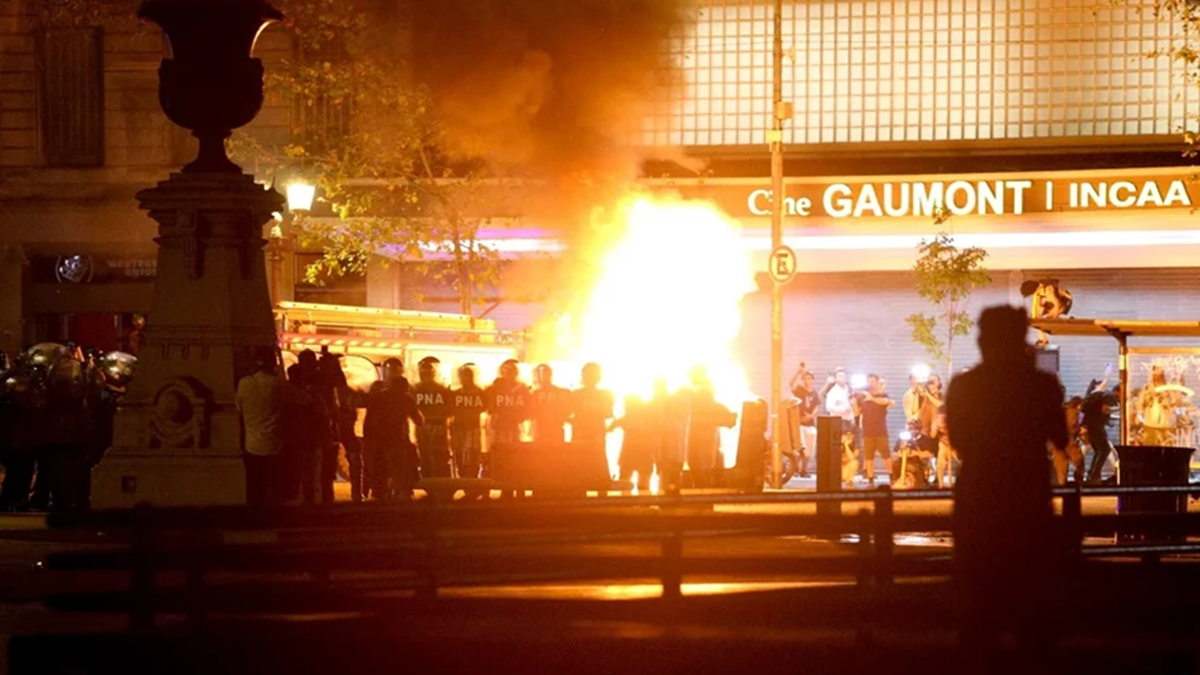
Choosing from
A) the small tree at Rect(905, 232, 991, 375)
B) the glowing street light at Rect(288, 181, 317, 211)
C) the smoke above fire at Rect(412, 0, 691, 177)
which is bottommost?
the small tree at Rect(905, 232, 991, 375)

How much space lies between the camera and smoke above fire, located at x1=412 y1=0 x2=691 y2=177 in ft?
64.2

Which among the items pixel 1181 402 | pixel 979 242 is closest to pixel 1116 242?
pixel 979 242

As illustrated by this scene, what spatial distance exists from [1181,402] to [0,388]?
11144mm

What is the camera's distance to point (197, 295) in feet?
44.5

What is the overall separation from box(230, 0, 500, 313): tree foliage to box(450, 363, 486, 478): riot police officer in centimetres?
604

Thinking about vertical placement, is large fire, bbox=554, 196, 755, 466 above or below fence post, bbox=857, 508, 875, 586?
above

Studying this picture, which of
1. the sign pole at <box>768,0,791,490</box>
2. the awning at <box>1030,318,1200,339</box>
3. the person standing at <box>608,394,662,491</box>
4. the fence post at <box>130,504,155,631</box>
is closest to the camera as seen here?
the fence post at <box>130,504,155,631</box>

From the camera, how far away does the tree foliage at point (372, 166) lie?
79.8 ft

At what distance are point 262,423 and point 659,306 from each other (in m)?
9.71

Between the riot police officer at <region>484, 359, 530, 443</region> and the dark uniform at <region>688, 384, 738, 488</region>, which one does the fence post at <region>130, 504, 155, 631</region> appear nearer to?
the riot police officer at <region>484, 359, 530, 443</region>

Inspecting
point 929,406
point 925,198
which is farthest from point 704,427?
point 925,198

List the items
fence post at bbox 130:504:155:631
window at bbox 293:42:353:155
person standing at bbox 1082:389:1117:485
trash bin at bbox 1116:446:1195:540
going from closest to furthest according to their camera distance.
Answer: fence post at bbox 130:504:155:631, trash bin at bbox 1116:446:1195:540, person standing at bbox 1082:389:1117:485, window at bbox 293:42:353:155

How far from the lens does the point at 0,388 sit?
16891mm

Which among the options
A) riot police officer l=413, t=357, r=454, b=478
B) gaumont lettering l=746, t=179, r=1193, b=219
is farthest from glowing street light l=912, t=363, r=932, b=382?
riot police officer l=413, t=357, r=454, b=478
